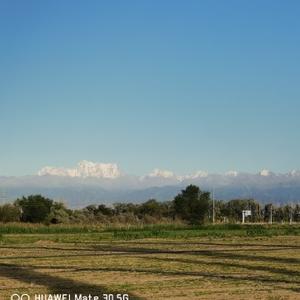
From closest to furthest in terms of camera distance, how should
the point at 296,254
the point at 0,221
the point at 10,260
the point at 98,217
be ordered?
the point at 10,260 < the point at 296,254 < the point at 0,221 < the point at 98,217

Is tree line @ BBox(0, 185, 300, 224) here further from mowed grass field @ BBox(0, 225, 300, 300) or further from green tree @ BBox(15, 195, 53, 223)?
mowed grass field @ BBox(0, 225, 300, 300)

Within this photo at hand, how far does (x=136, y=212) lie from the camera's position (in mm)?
80062

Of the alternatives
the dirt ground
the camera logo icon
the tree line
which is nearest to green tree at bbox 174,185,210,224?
the tree line

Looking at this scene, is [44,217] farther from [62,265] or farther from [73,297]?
[73,297]

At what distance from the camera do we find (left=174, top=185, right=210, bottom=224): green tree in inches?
2847

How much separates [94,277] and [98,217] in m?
54.9

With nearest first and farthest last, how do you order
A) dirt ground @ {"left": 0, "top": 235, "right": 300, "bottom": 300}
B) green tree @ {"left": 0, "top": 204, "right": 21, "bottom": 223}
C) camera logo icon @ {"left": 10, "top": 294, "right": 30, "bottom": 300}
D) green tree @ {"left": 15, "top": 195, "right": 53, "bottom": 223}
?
1. camera logo icon @ {"left": 10, "top": 294, "right": 30, "bottom": 300}
2. dirt ground @ {"left": 0, "top": 235, "right": 300, "bottom": 300}
3. green tree @ {"left": 0, "top": 204, "right": 21, "bottom": 223}
4. green tree @ {"left": 15, "top": 195, "right": 53, "bottom": 223}

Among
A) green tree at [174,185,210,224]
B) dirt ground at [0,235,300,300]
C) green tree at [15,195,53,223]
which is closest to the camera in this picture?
dirt ground at [0,235,300,300]

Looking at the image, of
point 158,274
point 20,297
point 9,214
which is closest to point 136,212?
point 9,214

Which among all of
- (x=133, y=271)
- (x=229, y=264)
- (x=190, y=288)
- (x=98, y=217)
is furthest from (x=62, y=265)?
(x=98, y=217)

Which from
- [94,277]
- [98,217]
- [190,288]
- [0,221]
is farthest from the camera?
[98,217]

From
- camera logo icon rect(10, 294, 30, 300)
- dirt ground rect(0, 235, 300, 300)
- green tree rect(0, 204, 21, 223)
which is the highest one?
green tree rect(0, 204, 21, 223)

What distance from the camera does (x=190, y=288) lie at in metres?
14.9

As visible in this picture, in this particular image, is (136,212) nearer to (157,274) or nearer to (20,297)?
(157,274)
